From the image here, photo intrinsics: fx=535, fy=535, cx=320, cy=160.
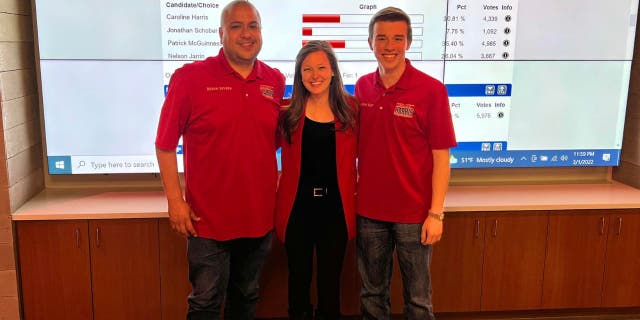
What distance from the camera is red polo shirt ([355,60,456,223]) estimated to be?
7.09ft

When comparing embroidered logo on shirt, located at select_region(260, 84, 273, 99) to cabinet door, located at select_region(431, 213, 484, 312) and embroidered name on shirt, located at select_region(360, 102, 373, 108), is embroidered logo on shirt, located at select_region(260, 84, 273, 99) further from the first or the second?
cabinet door, located at select_region(431, 213, 484, 312)

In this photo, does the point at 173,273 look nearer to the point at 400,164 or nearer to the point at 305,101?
the point at 305,101

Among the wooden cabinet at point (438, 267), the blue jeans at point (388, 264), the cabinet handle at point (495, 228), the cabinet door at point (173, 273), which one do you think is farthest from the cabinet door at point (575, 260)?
the cabinet door at point (173, 273)

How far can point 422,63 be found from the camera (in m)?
3.04

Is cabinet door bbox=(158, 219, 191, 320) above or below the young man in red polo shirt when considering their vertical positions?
below

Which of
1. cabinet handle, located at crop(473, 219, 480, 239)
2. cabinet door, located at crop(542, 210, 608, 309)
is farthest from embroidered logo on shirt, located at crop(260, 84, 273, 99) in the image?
cabinet door, located at crop(542, 210, 608, 309)

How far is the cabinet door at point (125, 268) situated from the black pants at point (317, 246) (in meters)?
0.83

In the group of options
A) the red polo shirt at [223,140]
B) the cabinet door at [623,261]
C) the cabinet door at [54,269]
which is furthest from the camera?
the cabinet door at [623,261]

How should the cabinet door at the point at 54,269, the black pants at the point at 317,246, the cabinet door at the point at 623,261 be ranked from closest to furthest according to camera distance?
the black pants at the point at 317,246
the cabinet door at the point at 54,269
the cabinet door at the point at 623,261

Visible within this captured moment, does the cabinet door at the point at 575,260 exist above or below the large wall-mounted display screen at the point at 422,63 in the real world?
below

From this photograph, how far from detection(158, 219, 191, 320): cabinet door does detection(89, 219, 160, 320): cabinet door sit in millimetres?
31

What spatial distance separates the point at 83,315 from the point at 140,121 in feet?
3.43

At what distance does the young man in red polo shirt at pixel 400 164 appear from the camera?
2158mm

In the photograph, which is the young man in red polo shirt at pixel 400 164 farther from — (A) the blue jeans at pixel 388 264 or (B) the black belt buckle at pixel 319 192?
(B) the black belt buckle at pixel 319 192
